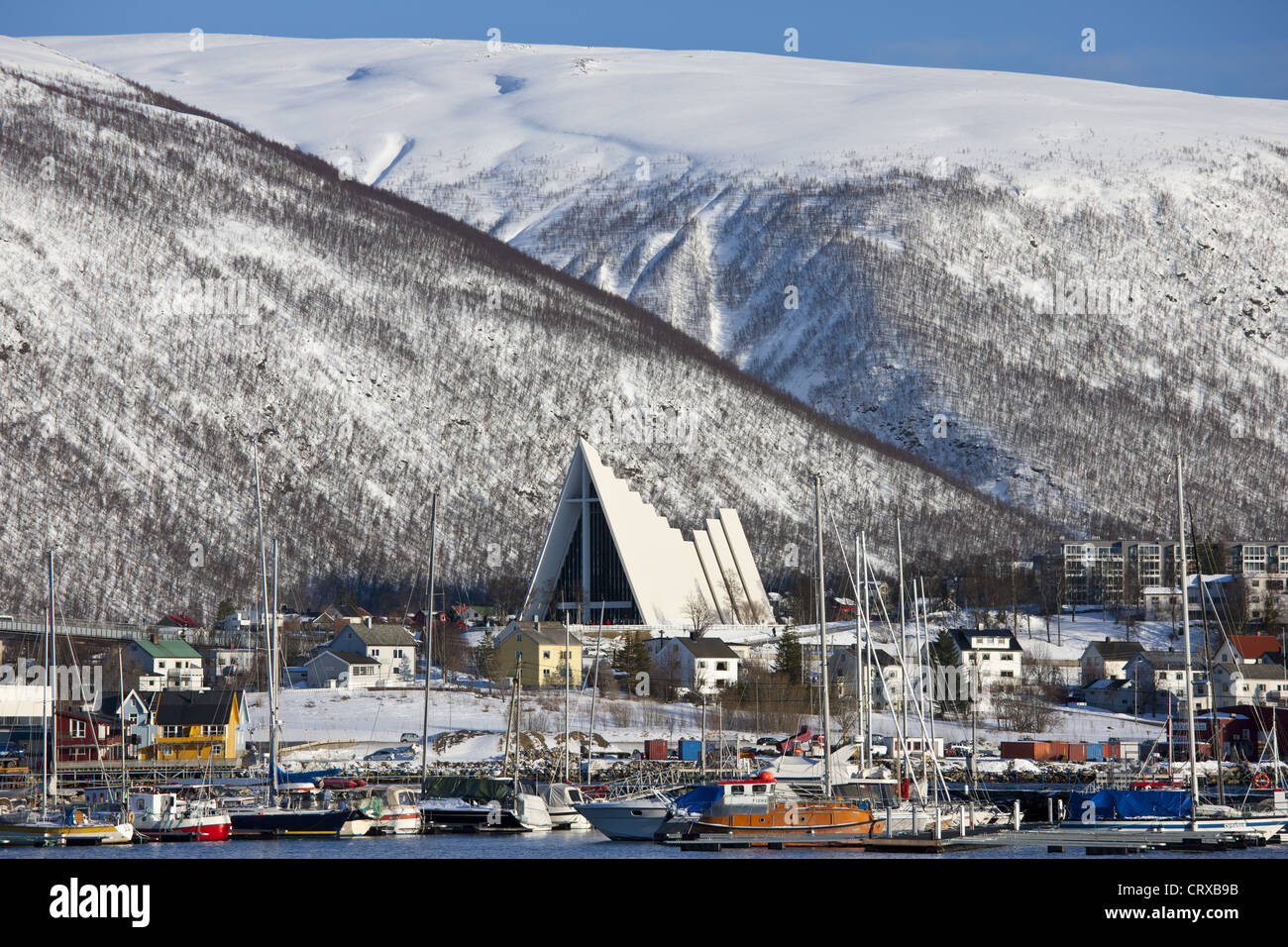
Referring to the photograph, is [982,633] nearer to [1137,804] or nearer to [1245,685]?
[1245,685]

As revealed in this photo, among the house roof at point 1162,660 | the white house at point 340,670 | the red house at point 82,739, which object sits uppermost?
the white house at point 340,670

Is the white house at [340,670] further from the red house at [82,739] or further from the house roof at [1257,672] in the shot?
the house roof at [1257,672]

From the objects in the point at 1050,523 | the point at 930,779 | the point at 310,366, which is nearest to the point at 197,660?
the point at 930,779

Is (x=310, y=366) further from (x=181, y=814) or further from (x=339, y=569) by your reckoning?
(x=181, y=814)

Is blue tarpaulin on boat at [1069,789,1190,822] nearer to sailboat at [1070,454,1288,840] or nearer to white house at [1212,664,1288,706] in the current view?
sailboat at [1070,454,1288,840]

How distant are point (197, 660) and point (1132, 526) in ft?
420

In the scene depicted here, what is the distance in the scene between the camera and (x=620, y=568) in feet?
305

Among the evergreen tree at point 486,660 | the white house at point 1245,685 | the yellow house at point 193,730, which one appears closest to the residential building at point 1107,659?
the white house at point 1245,685

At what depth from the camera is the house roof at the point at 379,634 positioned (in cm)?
7838

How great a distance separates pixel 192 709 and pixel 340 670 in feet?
58.1

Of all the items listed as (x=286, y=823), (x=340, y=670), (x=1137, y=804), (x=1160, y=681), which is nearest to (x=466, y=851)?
(x=286, y=823)

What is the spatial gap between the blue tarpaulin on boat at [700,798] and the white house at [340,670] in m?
35.9

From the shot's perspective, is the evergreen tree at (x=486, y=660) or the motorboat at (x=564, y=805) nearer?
the motorboat at (x=564, y=805)

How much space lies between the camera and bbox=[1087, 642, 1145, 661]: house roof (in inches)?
3182
